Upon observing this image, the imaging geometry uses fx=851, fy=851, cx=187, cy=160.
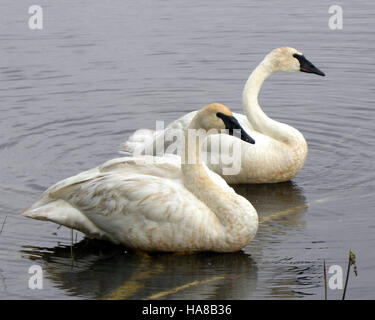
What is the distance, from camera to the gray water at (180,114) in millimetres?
7629

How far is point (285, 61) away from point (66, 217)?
13.4ft

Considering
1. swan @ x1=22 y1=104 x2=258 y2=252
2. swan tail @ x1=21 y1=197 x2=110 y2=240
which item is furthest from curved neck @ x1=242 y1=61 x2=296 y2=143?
swan tail @ x1=21 y1=197 x2=110 y2=240

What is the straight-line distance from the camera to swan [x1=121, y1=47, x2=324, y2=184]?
1020cm

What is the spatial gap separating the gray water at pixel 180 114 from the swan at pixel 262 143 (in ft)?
0.64

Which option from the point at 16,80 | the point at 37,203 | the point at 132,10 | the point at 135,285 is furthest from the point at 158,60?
the point at 135,285

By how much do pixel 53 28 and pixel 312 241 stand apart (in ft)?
37.1

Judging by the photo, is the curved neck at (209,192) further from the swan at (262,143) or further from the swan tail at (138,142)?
the swan tail at (138,142)

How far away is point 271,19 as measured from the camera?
18.3 metres

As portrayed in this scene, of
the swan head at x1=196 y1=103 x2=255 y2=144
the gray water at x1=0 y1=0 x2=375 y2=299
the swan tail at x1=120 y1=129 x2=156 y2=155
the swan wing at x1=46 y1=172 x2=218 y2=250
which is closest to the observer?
the gray water at x1=0 y1=0 x2=375 y2=299

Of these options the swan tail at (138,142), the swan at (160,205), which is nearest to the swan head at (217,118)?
the swan at (160,205)

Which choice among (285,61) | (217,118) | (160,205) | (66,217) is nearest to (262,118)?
(285,61)

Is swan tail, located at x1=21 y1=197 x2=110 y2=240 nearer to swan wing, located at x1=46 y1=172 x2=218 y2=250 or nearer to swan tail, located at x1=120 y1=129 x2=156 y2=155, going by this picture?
swan wing, located at x1=46 y1=172 x2=218 y2=250

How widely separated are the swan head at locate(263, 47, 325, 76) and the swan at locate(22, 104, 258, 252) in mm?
2823
